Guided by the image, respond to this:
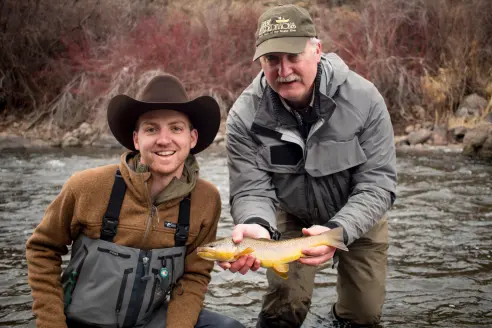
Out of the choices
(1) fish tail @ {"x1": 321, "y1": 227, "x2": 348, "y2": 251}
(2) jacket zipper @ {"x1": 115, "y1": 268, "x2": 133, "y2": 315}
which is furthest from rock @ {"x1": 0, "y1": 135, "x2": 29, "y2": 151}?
(1) fish tail @ {"x1": 321, "y1": 227, "x2": 348, "y2": 251}

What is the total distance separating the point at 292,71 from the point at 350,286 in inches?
68.1

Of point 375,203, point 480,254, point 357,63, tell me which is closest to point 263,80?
point 375,203

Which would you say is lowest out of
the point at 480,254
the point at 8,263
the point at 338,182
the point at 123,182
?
the point at 480,254

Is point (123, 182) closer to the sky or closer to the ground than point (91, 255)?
closer to the sky

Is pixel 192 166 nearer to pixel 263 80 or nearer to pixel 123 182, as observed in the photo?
pixel 123 182

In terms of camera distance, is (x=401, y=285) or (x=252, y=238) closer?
(x=252, y=238)

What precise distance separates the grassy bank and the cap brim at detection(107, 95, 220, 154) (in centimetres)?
1773

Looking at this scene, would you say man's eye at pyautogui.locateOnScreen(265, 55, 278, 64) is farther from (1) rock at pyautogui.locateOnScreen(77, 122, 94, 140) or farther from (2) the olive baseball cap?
→ (1) rock at pyautogui.locateOnScreen(77, 122, 94, 140)

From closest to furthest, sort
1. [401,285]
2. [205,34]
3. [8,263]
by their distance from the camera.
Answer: [401,285]
[8,263]
[205,34]

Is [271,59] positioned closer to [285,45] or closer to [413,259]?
[285,45]

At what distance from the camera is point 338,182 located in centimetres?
409

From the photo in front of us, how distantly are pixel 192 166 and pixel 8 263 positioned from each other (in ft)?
11.2

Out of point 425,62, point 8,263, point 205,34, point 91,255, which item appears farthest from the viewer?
point 205,34

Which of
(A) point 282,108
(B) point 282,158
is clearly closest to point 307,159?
(B) point 282,158
